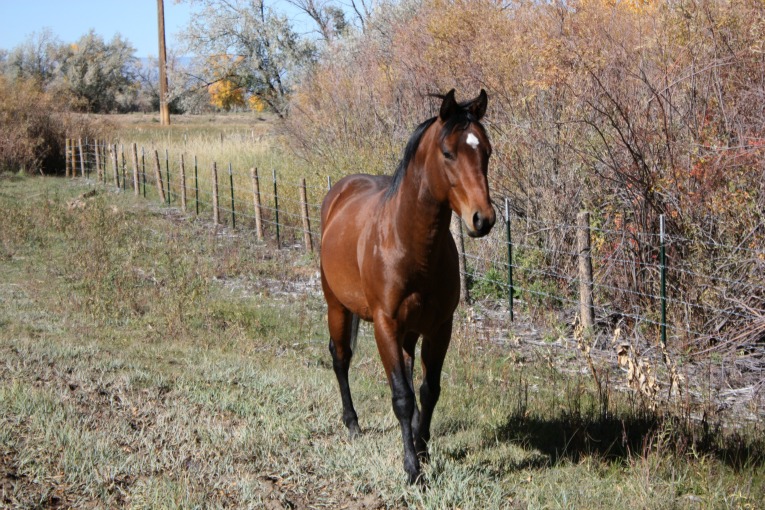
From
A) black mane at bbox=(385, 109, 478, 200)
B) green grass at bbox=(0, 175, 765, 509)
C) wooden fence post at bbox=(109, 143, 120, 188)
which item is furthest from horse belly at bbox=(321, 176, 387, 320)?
wooden fence post at bbox=(109, 143, 120, 188)

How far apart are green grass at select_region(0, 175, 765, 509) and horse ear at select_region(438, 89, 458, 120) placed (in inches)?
79.0

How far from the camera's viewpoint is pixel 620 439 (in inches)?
205

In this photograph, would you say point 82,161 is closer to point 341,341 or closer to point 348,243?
point 341,341

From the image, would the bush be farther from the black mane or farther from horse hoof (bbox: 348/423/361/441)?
the black mane

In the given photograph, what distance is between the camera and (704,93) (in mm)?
8242

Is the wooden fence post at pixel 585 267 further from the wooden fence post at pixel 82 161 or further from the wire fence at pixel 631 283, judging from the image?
the wooden fence post at pixel 82 161

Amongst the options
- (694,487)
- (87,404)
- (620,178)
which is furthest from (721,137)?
(87,404)

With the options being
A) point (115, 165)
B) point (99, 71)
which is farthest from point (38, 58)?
point (115, 165)

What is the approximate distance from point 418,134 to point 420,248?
2.21ft

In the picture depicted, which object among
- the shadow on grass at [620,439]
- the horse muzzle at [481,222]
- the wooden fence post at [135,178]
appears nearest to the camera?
the horse muzzle at [481,222]

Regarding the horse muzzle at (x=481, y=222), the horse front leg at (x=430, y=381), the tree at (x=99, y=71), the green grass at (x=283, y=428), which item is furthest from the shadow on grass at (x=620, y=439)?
the tree at (x=99, y=71)

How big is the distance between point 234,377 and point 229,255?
23.8 ft

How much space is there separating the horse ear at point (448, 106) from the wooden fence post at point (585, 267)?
4.53m

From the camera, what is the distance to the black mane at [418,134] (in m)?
4.15
